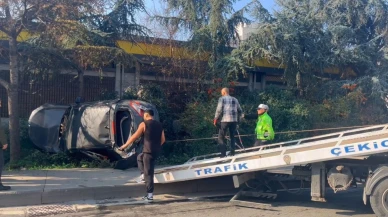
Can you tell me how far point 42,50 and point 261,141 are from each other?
6.52m

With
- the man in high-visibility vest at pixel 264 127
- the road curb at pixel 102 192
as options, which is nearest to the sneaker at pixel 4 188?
the road curb at pixel 102 192

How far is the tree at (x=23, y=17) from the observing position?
12101mm

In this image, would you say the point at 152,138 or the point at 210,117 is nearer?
the point at 152,138

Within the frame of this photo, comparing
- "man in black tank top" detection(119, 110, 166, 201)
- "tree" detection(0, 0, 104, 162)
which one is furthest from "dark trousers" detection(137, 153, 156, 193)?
"tree" detection(0, 0, 104, 162)

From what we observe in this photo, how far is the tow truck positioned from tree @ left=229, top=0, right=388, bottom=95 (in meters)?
7.19

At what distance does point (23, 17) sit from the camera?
12.2m

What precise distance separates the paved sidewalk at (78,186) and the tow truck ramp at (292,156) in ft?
2.15

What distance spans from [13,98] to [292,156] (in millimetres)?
7567

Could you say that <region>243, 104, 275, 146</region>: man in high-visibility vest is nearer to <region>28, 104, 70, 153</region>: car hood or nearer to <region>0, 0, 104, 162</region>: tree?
<region>0, 0, 104, 162</region>: tree

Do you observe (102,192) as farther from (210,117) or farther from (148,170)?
(210,117)

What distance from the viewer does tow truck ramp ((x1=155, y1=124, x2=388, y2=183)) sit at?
25.7ft

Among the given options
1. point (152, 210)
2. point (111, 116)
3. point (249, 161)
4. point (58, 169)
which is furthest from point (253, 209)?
point (58, 169)

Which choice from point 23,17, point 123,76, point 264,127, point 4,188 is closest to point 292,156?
point 264,127

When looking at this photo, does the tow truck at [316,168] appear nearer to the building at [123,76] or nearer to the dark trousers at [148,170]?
the dark trousers at [148,170]
